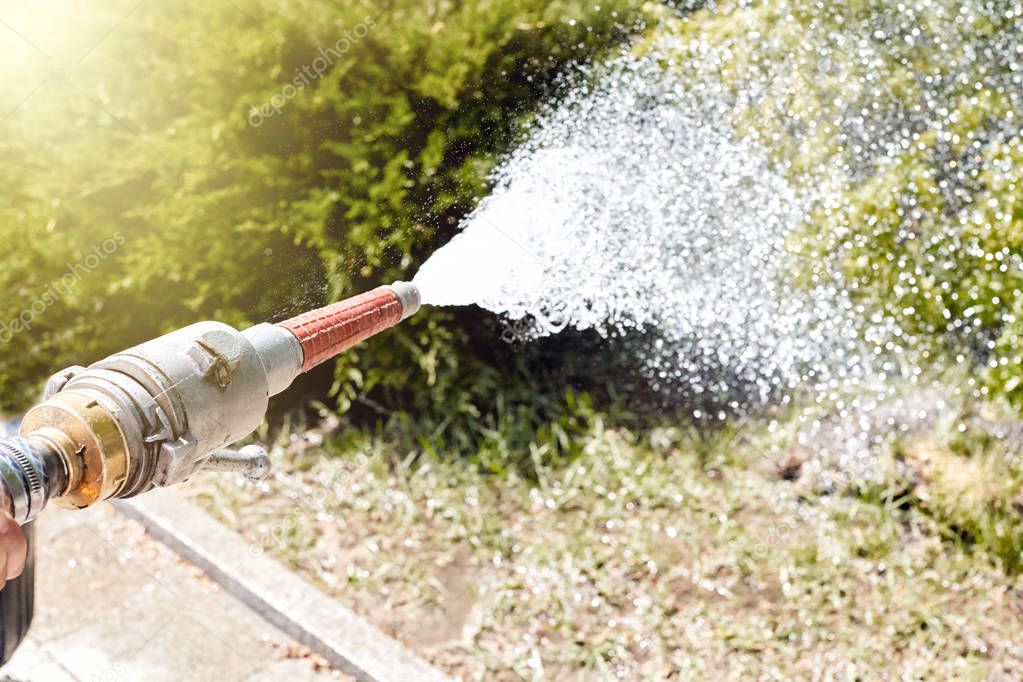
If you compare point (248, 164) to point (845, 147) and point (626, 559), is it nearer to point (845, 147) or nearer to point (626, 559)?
point (626, 559)

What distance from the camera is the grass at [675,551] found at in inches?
152

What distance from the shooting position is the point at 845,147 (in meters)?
4.77

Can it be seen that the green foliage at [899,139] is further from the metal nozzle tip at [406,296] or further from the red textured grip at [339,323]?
the red textured grip at [339,323]

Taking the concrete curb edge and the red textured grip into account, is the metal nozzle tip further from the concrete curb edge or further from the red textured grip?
the concrete curb edge

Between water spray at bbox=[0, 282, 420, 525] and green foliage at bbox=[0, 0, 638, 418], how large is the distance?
2222 millimetres

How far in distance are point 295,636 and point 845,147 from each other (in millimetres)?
3691

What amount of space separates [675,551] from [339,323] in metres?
2.52

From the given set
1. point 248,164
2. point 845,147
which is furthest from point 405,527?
point 845,147

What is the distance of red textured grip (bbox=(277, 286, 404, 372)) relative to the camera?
2.35 metres
